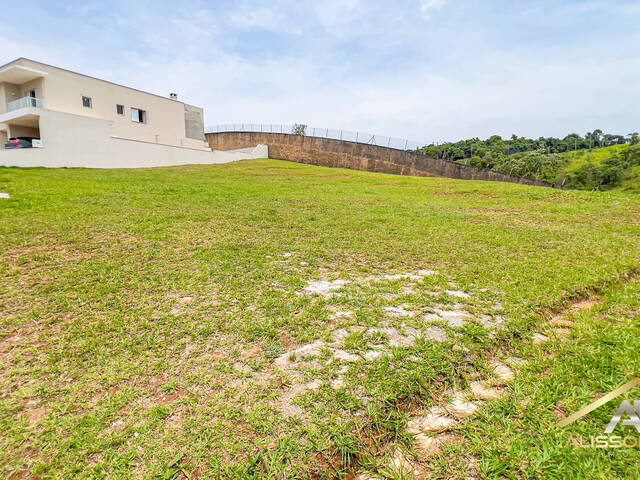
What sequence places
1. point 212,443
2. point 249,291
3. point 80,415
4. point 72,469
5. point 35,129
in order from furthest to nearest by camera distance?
point 35,129 → point 249,291 → point 80,415 → point 212,443 → point 72,469

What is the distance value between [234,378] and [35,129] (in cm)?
3030

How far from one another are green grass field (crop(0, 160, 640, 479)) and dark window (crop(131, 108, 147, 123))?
2701 centimetres

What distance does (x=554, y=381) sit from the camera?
170 centimetres

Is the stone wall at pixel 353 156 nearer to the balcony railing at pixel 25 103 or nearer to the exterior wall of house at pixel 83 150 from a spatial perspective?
the exterior wall of house at pixel 83 150

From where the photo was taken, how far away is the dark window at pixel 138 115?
26312 millimetres

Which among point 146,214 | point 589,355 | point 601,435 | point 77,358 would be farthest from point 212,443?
point 146,214

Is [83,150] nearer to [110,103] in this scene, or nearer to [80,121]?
[80,121]

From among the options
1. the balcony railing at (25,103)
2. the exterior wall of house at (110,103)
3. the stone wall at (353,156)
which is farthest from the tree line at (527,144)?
the balcony railing at (25,103)

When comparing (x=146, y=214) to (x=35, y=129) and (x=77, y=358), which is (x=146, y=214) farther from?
(x=35, y=129)

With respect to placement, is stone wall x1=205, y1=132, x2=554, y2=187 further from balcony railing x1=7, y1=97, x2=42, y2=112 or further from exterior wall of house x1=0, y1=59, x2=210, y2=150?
balcony railing x1=7, y1=97, x2=42, y2=112

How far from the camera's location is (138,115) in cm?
2691

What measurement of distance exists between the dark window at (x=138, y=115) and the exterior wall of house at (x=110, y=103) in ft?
0.79

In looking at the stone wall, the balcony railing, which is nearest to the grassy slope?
the stone wall

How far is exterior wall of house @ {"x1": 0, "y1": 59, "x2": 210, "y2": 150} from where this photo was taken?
2111cm
